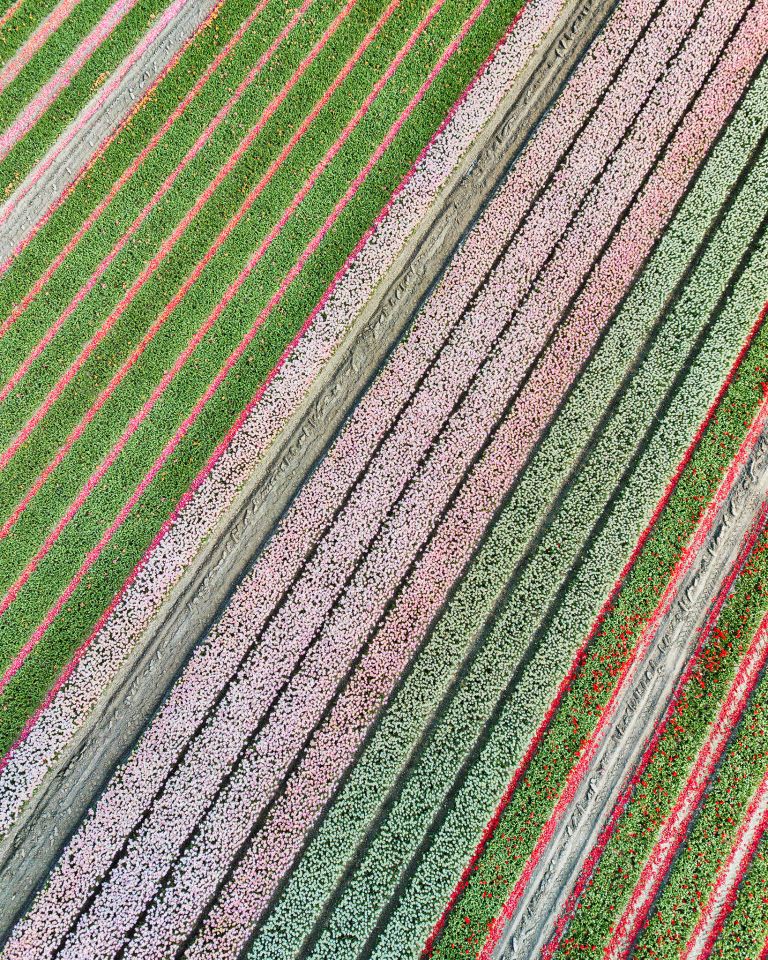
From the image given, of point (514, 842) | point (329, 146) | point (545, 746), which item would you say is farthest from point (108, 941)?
point (329, 146)

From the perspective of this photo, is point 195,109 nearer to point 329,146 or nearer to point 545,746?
point 329,146

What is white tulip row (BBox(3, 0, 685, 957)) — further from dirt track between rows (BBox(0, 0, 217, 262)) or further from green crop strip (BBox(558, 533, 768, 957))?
dirt track between rows (BBox(0, 0, 217, 262))

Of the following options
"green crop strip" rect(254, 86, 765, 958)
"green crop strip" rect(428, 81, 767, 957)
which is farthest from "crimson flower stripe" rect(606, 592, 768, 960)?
"green crop strip" rect(254, 86, 765, 958)

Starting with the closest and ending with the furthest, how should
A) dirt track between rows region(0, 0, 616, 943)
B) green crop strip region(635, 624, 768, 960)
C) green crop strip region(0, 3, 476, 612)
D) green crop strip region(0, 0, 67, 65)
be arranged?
green crop strip region(635, 624, 768, 960), dirt track between rows region(0, 0, 616, 943), green crop strip region(0, 3, 476, 612), green crop strip region(0, 0, 67, 65)

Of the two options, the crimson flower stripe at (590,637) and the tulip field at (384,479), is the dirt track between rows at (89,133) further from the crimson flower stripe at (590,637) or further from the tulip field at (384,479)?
the crimson flower stripe at (590,637)

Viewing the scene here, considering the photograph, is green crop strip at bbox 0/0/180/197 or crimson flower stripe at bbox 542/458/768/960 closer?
crimson flower stripe at bbox 542/458/768/960

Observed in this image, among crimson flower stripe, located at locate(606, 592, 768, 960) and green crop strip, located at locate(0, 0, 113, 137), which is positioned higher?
green crop strip, located at locate(0, 0, 113, 137)

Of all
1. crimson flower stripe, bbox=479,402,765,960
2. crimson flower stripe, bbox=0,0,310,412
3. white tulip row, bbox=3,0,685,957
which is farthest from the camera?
crimson flower stripe, bbox=0,0,310,412
